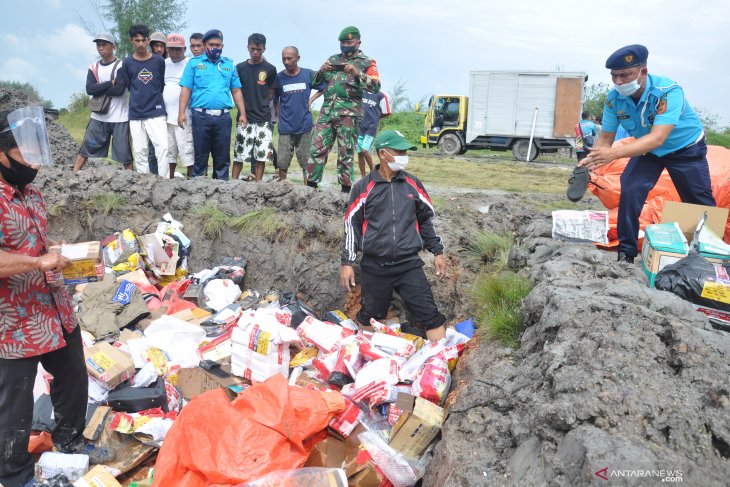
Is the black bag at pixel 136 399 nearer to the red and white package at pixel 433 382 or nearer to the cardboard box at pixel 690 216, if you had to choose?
the red and white package at pixel 433 382

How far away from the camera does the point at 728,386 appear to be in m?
2.03

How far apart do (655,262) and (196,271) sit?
445 centimetres

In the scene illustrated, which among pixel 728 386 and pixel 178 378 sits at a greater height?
pixel 728 386

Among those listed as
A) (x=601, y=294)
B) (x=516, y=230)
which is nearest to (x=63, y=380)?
(x=601, y=294)

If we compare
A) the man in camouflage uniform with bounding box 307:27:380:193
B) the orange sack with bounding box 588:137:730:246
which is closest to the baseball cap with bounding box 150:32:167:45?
the man in camouflage uniform with bounding box 307:27:380:193

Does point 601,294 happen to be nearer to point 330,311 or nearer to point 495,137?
point 330,311

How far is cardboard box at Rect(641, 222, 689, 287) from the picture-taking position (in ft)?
10.9

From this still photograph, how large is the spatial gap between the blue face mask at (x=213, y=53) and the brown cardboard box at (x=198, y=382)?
3.99 meters

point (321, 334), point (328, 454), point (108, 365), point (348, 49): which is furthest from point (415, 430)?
point (348, 49)

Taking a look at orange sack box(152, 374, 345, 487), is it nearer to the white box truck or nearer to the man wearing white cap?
the man wearing white cap

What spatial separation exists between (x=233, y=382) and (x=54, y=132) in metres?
9.05

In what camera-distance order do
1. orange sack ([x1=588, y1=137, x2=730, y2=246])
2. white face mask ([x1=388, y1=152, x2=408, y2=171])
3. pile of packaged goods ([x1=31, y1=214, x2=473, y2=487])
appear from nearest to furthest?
pile of packaged goods ([x1=31, y1=214, x2=473, y2=487])
white face mask ([x1=388, y1=152, x2=408, y2=171])
orange sack ([x1=588, y1=137, x2=730, y2=246])

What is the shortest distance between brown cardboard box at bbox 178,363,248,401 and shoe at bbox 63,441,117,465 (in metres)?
0.69

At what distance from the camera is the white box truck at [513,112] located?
1723cm
